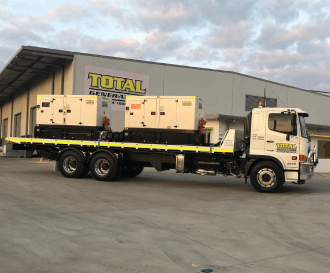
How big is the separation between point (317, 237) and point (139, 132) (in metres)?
7.86

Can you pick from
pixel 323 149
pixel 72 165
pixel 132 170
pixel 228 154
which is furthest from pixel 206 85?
pixel 228 154

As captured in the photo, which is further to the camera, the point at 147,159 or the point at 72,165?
the point at 72,165

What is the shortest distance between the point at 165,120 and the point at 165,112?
0.28 meters

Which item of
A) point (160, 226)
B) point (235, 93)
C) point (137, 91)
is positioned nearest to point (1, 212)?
point (160, 226)

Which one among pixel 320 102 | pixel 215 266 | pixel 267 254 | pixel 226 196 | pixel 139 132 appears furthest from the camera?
pixel 320 102

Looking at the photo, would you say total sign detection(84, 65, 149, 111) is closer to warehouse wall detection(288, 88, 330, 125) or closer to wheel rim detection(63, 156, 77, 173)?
wheel rim detection(63, 156, 77, 173)

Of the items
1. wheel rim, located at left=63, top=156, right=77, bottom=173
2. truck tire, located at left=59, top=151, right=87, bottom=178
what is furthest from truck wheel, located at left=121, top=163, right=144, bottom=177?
wheel rim, located at left=63, top=156, right=77, bottom=173

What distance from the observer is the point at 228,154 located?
37.9 feet

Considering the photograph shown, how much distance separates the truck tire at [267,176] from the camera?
1109 cm

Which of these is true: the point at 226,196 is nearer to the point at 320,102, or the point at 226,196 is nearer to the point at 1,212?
the point at 1,212

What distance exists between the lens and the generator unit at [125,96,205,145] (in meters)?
12.2

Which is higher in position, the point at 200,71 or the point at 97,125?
the point at 200,71

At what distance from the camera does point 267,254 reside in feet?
16.2

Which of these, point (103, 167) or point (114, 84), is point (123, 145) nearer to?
point (103, 167)
